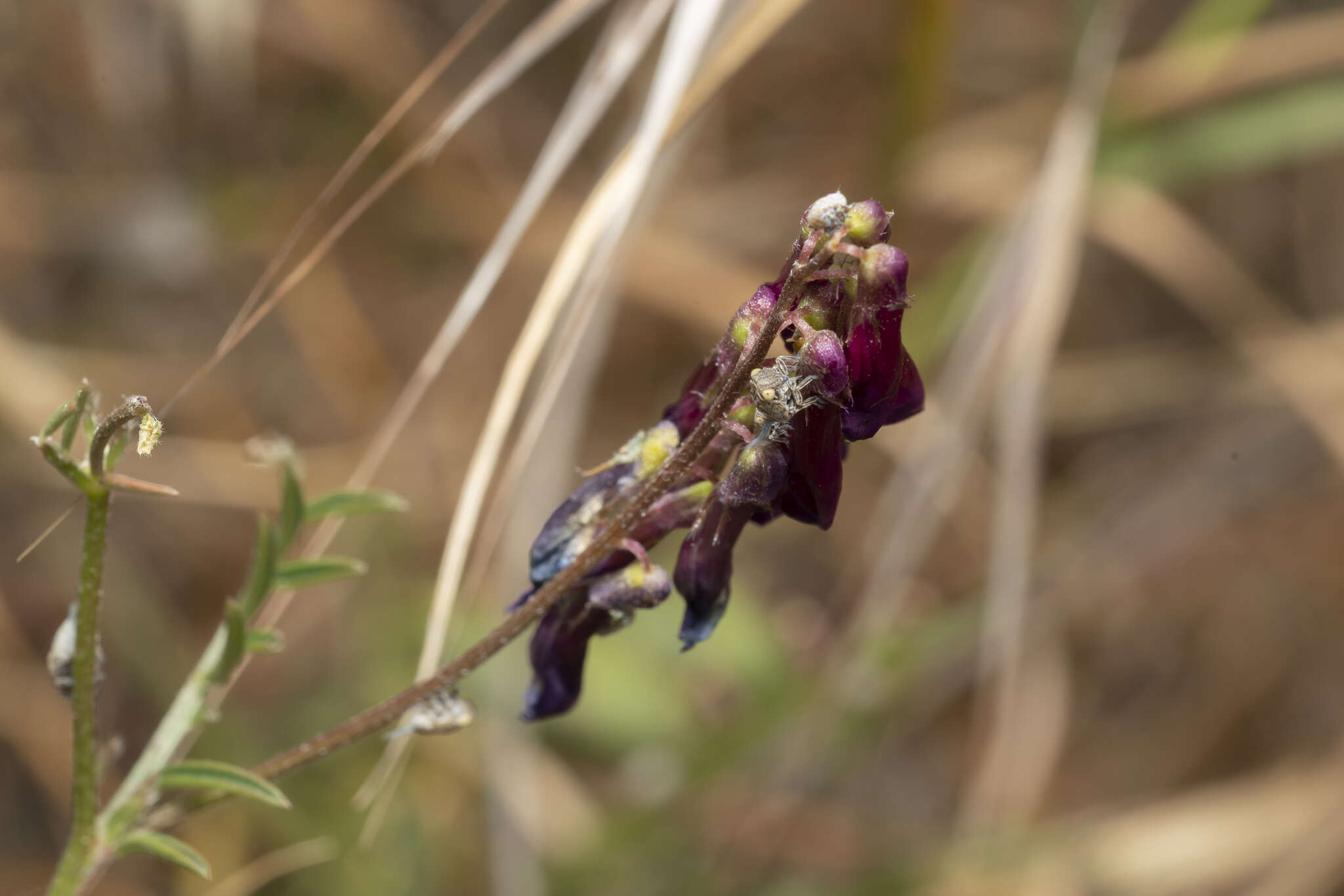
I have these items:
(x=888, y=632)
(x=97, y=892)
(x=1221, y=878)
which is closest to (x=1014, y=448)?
(x=888, y=632)

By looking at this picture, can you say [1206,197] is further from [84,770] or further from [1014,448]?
[84,770]

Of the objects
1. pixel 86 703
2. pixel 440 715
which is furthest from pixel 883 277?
pixel 86 703

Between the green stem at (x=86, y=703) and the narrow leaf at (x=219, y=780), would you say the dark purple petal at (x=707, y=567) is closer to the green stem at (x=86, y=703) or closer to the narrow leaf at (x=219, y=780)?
the narrow leaf at (x=219, y=780)

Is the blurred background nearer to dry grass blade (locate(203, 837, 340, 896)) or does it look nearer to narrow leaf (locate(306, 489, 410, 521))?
dry grass blade (locate(203, 837, 340, 896))

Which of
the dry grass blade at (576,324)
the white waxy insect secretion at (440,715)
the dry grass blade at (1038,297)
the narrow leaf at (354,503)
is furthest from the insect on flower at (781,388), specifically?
the dry grass blade at (1038,297)

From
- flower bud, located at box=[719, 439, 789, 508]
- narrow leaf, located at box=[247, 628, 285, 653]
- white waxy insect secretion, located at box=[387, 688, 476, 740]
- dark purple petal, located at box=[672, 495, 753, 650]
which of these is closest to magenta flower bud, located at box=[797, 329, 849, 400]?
flower bud, located at box=[719, 439, 789, 508]

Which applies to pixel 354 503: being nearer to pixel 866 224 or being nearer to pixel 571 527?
pixel 571 527
